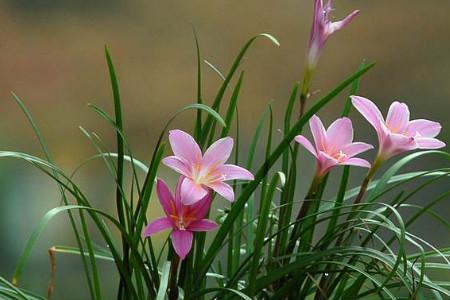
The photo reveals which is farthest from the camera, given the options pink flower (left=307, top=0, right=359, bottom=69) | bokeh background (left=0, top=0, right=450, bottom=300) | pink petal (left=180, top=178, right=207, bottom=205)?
bokeh background (left=0, top=0, right=450, bottom=300)

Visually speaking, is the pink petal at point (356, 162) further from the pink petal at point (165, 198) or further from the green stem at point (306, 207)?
the pink petal at point (165, 198)

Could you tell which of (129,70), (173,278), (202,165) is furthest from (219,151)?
(129,70)

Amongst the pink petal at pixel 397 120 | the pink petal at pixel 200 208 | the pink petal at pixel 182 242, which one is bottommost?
the pink petal at pixel 182 242

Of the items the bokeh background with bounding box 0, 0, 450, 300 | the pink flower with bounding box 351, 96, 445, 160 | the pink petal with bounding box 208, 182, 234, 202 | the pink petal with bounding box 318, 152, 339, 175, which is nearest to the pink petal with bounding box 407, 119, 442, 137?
the pink flower with bounding box 351, 96, 445, 160

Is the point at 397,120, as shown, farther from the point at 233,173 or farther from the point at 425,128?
the point at 233,173

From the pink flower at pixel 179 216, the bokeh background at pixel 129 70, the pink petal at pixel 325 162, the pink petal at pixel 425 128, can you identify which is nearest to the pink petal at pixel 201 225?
the pink flower at pixel 179 216

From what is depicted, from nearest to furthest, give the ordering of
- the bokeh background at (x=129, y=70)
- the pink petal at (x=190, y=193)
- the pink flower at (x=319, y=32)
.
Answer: the pink petal at (x=190, y=193) → the pink flower at (x=319, y=32) → the bokeh background at (x=129, y=70)

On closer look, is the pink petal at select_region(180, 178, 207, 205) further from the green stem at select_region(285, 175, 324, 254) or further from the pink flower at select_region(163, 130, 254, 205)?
the green stem at select_region(285, 175, 324, 254)
